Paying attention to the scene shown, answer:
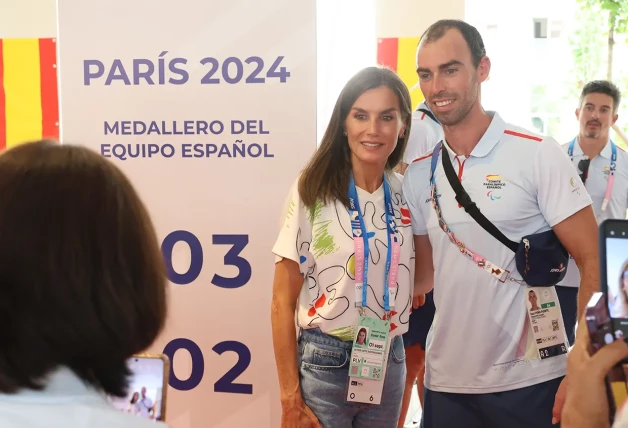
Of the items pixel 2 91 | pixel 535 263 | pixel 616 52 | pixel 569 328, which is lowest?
pixel 569 328

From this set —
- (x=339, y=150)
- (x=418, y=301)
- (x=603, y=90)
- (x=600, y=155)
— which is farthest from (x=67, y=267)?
(x=603, y=90)

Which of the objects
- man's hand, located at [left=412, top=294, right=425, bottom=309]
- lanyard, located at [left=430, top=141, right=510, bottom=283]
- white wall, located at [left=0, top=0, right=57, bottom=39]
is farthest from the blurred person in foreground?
white wall, located at [left=0, top=0, right=57, bottom=39]

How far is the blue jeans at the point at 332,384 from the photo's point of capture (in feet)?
6.37

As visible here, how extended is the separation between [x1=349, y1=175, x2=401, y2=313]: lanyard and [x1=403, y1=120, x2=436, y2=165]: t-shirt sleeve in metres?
1.54

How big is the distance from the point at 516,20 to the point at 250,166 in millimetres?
4699

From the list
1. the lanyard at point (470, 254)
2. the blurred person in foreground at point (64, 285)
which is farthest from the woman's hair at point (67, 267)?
the lanyard at point (470, 254)

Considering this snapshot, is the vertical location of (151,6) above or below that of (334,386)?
above

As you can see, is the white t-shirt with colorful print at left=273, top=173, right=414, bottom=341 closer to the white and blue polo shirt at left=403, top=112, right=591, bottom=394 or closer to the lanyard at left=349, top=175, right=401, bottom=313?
the lanyard at left=349, top=175, right=401, bottom=313

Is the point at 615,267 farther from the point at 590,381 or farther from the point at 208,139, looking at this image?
the point at 208,139

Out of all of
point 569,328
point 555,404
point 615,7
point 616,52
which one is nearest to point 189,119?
point 555,404

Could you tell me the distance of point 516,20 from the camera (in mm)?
6316

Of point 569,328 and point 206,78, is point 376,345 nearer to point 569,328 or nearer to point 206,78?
point 206,78

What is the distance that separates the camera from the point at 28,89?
13.7 ft

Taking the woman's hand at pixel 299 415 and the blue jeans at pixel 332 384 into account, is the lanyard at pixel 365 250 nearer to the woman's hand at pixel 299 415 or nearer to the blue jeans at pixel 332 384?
the blue jeans at pixel 332 384
